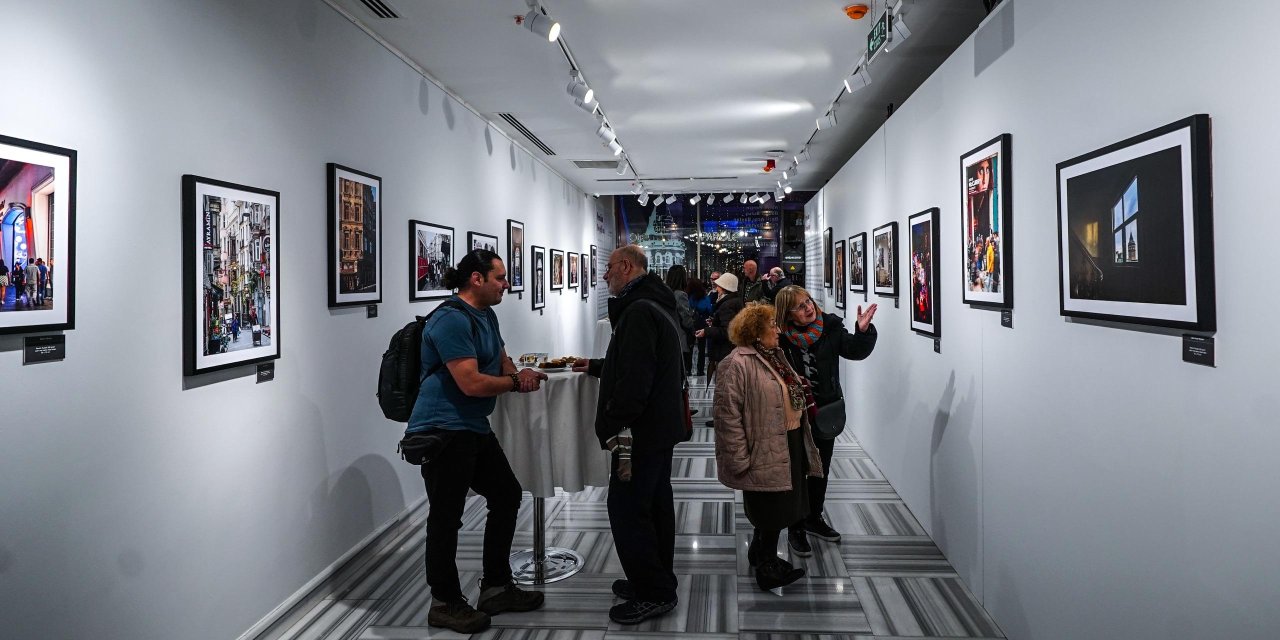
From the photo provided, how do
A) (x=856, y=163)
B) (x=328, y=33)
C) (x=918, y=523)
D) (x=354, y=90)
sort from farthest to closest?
(x=856, y=163) < (x=918, y=523) < (x=354, y=90) < (x=328, y=33)

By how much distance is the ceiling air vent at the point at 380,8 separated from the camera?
13.5 feet

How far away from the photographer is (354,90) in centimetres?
430

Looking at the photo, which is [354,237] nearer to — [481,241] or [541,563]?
[541,563]

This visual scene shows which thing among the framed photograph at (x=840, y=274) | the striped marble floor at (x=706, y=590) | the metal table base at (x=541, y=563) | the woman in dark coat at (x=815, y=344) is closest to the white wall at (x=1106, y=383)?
the striped marble floor at (x=706, y=590)

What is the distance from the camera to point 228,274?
3.11 metres

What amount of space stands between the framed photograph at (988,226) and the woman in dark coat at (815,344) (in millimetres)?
665

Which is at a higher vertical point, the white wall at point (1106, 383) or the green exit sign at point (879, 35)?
the green exit sign at point (879, 35)

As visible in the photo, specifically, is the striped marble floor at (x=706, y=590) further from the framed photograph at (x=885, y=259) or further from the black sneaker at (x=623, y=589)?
the framed photograph at (x=885, y=259)

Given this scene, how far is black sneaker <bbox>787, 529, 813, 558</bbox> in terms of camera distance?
4172 millimetres

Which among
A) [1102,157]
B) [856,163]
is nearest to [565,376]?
[1102,157]

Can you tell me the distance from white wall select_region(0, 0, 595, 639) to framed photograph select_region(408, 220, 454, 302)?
1.26ft

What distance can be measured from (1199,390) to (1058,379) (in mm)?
783

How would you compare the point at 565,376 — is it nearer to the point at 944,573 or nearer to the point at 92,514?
the point at 92,514

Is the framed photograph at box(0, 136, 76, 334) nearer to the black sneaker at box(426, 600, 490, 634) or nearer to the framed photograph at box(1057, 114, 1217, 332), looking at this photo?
the black sneaker at box(426, 600, 490, 634)
